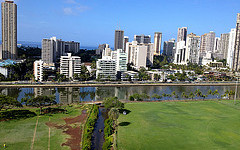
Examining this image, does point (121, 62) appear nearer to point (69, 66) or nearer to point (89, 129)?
point (69, 66)

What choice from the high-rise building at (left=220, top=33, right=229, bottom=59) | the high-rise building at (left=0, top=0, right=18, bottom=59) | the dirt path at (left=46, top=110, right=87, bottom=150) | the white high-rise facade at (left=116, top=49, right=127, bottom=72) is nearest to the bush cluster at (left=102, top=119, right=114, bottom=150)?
the dirt path at (left=46, top=110, right=87, bottom=150)

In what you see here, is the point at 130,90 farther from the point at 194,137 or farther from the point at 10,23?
the point at 10,23

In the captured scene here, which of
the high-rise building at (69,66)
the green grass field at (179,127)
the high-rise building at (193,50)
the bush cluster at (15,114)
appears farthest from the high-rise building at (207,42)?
the bush cluster at (15,114)

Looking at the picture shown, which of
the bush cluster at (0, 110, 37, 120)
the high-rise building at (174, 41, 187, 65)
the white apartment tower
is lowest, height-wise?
the bush cluster at (0, 110, 37, 120)

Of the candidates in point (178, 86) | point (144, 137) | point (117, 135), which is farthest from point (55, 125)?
point (178, 86)

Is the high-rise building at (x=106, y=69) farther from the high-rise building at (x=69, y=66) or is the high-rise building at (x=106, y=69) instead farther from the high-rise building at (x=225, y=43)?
the high-rise building at (x=225, y=43)

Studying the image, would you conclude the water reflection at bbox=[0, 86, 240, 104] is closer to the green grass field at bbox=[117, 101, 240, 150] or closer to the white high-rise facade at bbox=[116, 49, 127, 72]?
the green grass field at bbox=[117, 101, 240, 150]
